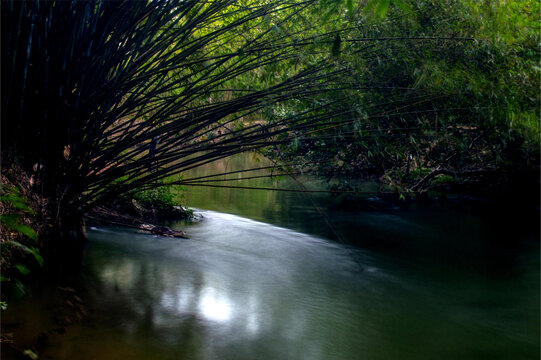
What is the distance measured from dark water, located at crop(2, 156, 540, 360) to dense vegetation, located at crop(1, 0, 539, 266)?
860mm

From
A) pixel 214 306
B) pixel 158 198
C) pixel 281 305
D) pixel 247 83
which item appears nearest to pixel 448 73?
pixel 247 83

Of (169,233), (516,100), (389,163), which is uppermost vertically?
(516,100)

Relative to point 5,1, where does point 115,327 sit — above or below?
below

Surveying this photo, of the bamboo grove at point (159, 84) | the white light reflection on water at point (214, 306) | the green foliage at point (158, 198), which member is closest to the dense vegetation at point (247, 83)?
the bamboo grove at point (159, 84)

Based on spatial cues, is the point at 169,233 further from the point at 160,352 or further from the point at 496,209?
the point at 496,209

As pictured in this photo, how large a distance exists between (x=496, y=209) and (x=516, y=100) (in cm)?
416

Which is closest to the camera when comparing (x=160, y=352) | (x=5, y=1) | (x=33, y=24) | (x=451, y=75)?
(x=5, y=1)

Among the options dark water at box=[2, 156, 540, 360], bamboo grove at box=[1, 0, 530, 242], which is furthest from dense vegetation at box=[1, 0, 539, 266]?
dark water at box=[2, 156, 540, 360]

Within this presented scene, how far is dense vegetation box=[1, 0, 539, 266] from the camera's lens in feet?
10.2

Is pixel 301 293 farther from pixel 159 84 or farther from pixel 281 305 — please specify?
pixel 159 84

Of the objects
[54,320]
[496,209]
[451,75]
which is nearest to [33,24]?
[54,320]

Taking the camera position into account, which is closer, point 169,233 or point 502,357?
point 502,357

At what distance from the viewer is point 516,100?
13.3 ft

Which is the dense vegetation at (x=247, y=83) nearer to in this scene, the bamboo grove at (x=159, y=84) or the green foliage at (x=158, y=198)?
the bamboo grove at (x=159, y=84)
